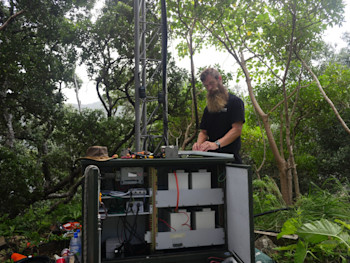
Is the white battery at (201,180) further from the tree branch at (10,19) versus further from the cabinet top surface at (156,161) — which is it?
the tree branch at (10,19)

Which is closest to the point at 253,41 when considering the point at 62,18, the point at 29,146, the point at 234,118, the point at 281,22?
the point at 281,22

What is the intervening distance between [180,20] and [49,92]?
14.1 ft

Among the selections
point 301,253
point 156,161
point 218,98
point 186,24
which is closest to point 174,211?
point 156,161

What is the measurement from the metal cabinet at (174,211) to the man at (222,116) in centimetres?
36

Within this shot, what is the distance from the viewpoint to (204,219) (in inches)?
91.6

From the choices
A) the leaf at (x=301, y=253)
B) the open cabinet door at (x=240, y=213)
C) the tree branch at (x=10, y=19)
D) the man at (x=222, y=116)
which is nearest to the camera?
the open cabinet door at (x=240, y=213)

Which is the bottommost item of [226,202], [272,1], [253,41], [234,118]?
[226,202]

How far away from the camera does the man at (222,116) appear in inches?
107

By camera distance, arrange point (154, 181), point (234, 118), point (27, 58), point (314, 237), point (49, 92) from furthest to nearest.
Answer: point (49, 92)
point (27, 58)
point (234, 118)
point (154, 181)
point (314, 237)

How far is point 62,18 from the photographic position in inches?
317

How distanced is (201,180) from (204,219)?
337mm

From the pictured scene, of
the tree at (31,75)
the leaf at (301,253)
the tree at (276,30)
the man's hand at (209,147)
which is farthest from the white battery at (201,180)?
the tree at (31,75)

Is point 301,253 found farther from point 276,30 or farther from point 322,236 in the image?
point 276,30

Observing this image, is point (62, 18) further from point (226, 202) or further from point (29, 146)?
point (226, 202)
